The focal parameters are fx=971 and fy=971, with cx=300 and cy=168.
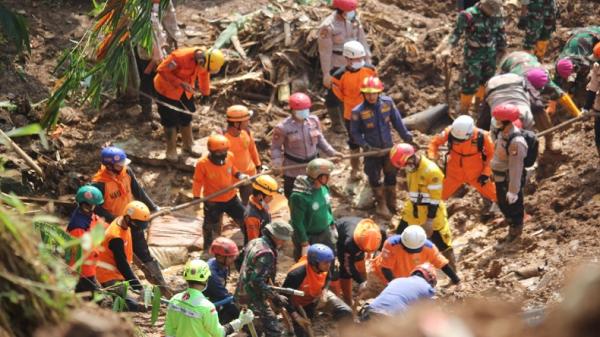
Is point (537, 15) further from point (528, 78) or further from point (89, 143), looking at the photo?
point (89, 143)

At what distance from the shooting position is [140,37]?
912 centimetres

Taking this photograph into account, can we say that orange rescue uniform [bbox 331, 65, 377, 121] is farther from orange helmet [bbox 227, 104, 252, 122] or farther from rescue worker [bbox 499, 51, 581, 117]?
rescue worker [bbox 499, 51, 581, 117]

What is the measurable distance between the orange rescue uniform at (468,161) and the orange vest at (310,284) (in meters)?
2.37

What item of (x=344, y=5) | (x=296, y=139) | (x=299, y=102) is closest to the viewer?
(x=299, y=102)

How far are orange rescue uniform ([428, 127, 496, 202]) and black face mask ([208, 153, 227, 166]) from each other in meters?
2.42

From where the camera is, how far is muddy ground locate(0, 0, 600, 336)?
10383mm

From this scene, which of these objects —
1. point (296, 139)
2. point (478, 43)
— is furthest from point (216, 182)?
point (478, 43)

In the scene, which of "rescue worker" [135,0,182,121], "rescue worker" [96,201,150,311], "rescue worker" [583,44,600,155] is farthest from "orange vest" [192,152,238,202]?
"rescue worker" [583,44,600,155]

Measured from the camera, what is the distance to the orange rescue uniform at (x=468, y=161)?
1095 cm

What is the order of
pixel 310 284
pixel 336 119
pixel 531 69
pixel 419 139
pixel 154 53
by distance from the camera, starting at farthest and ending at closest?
pixel 336 119, pixel 419 139, pixel 154 53, pixel 531 69, pixel 310 284

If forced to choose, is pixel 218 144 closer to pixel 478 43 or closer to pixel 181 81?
pixel 181 81

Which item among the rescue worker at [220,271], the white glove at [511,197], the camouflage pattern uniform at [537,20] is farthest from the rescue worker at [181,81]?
the camouflage pattern uniform at [537,20]

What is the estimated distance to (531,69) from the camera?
12133mm

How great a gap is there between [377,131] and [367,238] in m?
2.28
